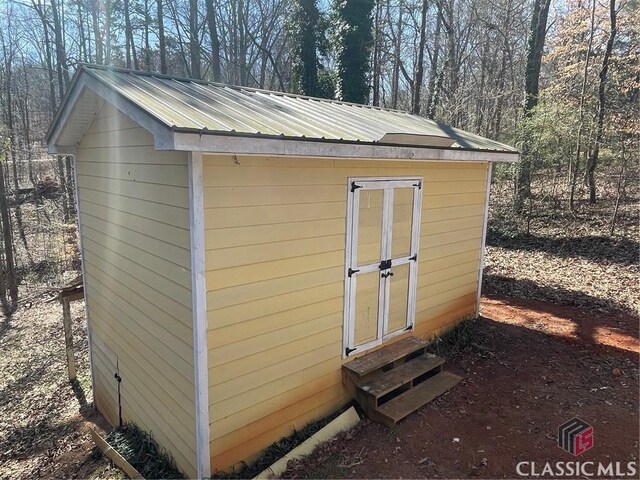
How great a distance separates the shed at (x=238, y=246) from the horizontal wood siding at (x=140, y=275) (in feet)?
0.07

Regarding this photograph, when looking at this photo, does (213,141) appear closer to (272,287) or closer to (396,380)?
(272,287)

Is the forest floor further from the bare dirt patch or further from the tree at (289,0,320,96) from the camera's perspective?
the tree at (289,0,320,96)

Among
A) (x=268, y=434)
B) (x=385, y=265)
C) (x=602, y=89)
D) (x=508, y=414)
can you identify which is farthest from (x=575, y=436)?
(x=602, y=89)

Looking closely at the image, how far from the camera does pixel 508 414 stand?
4078 mm

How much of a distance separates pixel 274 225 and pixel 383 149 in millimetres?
1241

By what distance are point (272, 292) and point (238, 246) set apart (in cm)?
53

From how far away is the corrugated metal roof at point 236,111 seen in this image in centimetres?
295

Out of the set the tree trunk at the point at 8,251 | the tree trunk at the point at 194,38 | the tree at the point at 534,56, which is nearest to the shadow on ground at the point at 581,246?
the tree at the point at 534,56

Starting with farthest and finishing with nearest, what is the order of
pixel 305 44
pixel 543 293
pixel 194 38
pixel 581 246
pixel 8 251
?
1. pixel 194 38
2. pixel 305 44
3. pixel 8 251
4. pixel 581 246
5. pixel 543 293

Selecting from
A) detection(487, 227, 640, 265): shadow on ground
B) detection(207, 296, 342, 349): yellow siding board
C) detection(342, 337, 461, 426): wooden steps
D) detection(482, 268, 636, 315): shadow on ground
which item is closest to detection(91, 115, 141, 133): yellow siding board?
detection(207, 296, 342, 349): yellow siding board

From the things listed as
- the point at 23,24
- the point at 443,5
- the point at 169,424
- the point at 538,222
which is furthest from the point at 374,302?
the point at 23,24

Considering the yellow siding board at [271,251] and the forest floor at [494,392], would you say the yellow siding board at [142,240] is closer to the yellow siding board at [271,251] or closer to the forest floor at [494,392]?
the yellow siding board at [271,251]

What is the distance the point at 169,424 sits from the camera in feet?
12.2

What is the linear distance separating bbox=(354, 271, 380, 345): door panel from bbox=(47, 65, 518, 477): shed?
0.05ft
